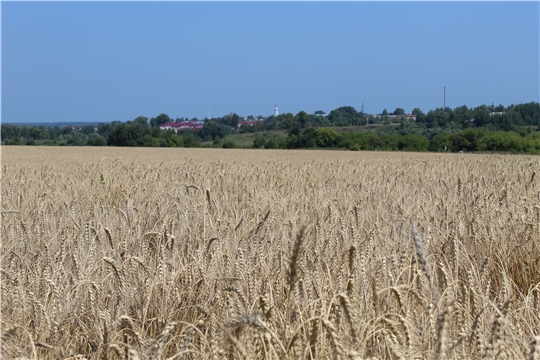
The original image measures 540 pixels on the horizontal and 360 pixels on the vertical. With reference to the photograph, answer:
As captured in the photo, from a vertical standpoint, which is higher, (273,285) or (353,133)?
(353,133)

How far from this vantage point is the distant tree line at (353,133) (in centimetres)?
5147

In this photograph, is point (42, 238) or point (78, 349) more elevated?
point (42, 238)

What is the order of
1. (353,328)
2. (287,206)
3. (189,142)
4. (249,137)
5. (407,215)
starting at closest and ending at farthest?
(353,328) < (407,215) < (287,206) < (189,142) < (249,137)

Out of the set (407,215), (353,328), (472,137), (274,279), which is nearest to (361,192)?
(407,215)

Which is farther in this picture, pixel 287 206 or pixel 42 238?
pixel 287 206

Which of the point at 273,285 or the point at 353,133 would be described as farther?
the point at 353,133

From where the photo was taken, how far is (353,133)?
2384 inches

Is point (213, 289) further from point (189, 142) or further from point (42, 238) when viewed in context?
point (189, 142)

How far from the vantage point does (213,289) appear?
2.33 meters

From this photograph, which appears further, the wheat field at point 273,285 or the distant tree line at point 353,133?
the distant tree line at point 353,133

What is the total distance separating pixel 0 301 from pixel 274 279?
1.13 metres

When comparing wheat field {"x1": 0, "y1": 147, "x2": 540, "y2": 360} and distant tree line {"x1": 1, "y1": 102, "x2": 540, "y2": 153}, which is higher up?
distant tree line {"x1": 1, "y1": 102, "x2": 540, "y2": 153}

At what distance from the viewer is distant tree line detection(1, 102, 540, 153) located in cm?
5147

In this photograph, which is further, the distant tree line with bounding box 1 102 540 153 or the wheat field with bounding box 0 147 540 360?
the distant tree line with bounding box 1 102 540 153
